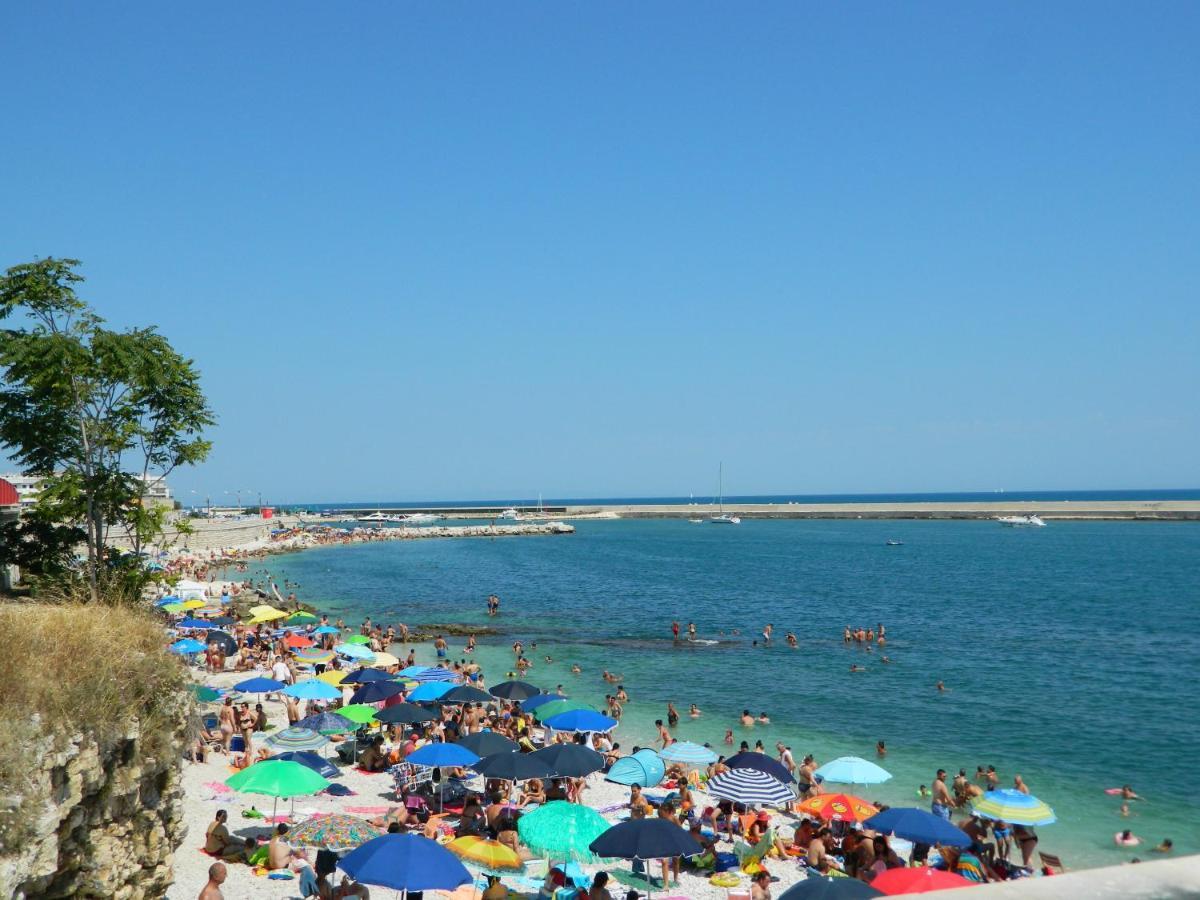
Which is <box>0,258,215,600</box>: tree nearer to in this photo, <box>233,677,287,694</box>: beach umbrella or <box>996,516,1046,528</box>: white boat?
<box>233,677,287,694</box>: beach umbrella

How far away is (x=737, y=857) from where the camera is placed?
14289 millimetres

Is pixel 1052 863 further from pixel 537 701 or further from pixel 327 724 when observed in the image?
pixel 327 724

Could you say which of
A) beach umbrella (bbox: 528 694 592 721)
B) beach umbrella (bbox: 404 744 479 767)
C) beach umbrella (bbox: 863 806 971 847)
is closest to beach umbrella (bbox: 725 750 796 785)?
beach umbrella (bbox: 863 806 971 847)

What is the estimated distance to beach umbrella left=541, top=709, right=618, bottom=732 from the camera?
18.8m

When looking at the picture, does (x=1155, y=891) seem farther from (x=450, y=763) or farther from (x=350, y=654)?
(x=350, y=654)

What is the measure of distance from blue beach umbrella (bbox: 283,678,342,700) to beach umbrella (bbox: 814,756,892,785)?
11.2 meters

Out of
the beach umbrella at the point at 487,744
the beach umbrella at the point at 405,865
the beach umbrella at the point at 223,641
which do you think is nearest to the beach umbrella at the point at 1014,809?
the beach umbrella at the point at 487,744

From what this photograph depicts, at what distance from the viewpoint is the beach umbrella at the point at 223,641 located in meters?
29.8

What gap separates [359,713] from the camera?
63.7ft

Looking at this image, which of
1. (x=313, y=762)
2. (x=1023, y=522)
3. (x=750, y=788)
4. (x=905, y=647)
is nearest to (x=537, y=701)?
(x=313, y=762)

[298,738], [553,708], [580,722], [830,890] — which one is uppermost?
[830,890]

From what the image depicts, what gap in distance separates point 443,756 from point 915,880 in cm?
811

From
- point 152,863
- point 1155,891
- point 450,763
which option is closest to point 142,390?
point 450,763

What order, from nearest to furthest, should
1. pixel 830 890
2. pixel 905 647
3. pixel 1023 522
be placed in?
pixel 830 890
pixel 905 647
pixel 1023 522
